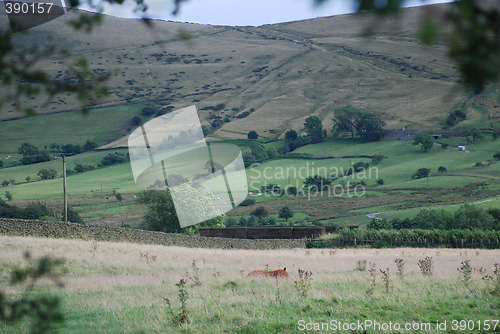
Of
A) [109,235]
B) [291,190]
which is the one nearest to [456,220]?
[291,190]

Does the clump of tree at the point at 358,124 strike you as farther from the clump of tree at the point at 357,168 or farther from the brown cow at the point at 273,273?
the brown cow at the point at 273,273

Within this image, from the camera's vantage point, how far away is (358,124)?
421 ft

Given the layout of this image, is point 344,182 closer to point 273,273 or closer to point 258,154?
point 258,154

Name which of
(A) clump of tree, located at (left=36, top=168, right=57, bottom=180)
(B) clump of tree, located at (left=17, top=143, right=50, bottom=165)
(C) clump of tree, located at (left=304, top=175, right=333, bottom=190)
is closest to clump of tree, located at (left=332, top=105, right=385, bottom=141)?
(C) clump of tree, located at (left=304, top=175, right=333, bottom=190)

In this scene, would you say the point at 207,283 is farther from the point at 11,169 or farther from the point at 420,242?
the point at 11,169

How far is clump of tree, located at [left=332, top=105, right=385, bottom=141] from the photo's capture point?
12606 cm

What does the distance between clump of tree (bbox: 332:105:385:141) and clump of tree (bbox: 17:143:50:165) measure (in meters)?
76.3

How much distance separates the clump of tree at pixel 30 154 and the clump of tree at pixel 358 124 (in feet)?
250

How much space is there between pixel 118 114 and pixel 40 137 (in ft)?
93.8

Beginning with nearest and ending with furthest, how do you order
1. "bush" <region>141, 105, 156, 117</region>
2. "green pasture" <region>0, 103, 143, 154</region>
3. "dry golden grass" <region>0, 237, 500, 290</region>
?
"dry golden grass" <region>0, 237, 500, 290</region>, "green pasture" <region>0, 103, 143, 154</region>, "bush" <region>141, 105, 156, 117</region>

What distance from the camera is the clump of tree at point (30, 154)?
364ft

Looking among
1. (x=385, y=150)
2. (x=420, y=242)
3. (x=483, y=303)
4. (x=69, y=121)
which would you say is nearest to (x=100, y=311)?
(x=483, y=303)

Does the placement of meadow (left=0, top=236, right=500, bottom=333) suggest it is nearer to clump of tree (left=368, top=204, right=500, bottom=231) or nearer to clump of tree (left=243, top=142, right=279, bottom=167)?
clump of tree (left=368, top=204, right=500, bottom=231)

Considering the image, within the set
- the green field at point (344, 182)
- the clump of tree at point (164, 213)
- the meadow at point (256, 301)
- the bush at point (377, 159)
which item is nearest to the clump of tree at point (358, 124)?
the green field at point (344, 182)
